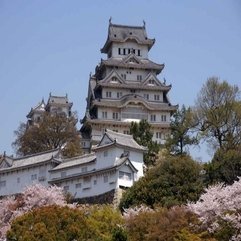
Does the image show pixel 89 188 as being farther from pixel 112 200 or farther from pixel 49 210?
pixel 49 210

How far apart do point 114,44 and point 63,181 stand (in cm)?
2629

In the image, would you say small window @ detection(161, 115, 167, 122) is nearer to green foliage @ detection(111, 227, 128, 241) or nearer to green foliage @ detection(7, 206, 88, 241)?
green foliage @ detection(7, 206, 88, 241)

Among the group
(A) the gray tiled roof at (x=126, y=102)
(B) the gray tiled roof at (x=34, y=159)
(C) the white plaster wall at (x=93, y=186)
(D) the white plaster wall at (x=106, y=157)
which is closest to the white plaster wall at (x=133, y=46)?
(A) the gray tiled roof at (x=126, y=102)

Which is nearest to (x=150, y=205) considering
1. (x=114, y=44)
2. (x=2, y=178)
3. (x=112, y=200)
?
(x=112, y=200)

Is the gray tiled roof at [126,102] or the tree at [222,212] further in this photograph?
the gray tiled roof at [126,102]

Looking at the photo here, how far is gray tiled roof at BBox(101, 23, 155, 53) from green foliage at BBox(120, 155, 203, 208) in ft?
105

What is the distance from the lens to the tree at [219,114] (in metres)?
49.8

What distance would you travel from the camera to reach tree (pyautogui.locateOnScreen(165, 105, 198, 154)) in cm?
5041

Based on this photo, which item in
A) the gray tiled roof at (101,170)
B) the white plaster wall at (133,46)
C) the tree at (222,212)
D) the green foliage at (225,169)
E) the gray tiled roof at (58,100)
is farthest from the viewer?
the gray tiled roof at (58,100)

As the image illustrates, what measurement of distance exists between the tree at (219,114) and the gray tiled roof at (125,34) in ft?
61.7

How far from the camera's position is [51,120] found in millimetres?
56656

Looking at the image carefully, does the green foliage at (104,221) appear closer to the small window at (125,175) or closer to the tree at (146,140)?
the small window at (125,175)

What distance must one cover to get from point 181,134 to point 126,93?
15.4 meters

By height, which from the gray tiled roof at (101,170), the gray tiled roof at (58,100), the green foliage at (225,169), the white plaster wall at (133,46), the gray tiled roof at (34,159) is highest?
the white plaster wall at (133,46)
